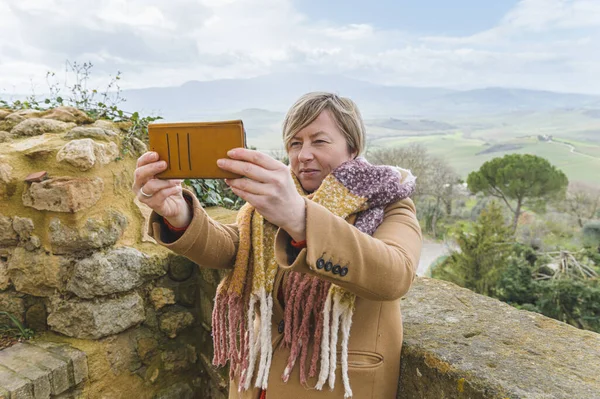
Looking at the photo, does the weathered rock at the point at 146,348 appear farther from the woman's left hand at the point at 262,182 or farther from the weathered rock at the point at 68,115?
the woman's left hand at the point at 262,182

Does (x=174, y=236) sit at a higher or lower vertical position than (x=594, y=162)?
higher

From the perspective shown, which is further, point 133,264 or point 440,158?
point 440,158

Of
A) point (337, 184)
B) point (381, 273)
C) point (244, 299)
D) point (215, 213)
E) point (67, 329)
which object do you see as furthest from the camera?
point (215, 213)

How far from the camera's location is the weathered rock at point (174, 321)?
2.11 metres

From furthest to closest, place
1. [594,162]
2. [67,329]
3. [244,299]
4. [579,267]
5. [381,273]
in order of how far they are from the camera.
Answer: [594,162] → [579,267] → [67,329] → [244,299] → [381,273]

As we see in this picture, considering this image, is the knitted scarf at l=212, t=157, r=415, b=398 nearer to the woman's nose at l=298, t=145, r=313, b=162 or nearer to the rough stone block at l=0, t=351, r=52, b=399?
the woman's nose at l=298, t=145, r=313, b=162

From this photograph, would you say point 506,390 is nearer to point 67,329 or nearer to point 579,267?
point 67,329

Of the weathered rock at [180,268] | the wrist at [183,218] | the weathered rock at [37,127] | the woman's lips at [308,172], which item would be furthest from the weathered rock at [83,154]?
the woman's lips at [308,172]

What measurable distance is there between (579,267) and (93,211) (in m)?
11.5

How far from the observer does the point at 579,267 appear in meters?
9.95

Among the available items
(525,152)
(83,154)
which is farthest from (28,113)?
(525,152)

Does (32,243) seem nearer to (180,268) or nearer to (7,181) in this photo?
(7,181)

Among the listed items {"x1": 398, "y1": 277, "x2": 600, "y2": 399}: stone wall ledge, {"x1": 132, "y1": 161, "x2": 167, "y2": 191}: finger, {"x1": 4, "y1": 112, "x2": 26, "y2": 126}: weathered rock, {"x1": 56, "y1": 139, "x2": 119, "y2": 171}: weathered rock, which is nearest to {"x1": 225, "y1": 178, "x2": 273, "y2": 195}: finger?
{"x1": 132, "y1": 161, "x2": 167, "y2": 191}: finger

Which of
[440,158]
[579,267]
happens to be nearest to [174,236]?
[579,267]
